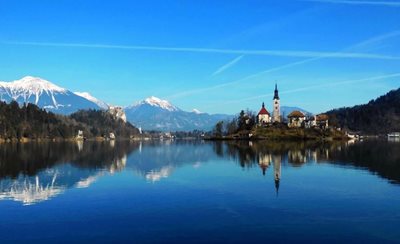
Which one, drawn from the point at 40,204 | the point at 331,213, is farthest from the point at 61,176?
the point at 331,213

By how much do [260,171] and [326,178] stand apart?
1083cm

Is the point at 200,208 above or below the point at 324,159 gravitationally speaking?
below

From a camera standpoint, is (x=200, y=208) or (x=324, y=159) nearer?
(x=200, y=208)

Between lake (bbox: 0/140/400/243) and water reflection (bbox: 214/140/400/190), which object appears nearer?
lake (bbox: 0/140/400/243)

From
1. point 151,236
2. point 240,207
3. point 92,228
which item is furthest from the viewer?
point 240,207

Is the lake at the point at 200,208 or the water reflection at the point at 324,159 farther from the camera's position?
the water reflection at the point at 324,159

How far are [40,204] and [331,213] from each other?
21881 mm

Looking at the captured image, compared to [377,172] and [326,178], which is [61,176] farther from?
[377,172]

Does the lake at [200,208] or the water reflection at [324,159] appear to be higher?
the water reflection at [324,159]

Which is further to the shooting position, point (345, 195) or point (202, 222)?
point (345, 195)

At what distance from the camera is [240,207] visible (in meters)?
33.7

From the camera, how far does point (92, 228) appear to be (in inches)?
1064

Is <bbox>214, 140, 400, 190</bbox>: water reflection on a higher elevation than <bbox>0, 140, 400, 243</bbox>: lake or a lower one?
higher

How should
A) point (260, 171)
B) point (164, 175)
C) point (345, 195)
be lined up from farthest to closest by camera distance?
point (260, 171) → point (164, 175) → point (345, 195)
